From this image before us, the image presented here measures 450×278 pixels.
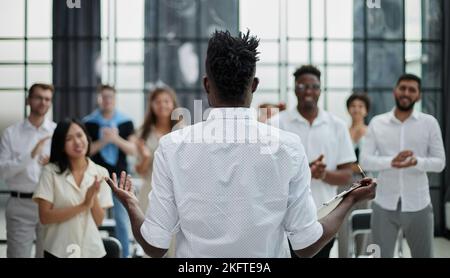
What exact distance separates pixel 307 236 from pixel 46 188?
1.31 metres

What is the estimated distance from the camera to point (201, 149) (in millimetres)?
1152

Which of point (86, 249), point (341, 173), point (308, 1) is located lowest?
point (86, 249)

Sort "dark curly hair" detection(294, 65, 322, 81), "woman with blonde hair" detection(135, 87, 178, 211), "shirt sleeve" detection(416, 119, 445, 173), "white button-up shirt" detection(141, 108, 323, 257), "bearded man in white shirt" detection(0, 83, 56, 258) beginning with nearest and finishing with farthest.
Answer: "white button-up shirt" detection(141, 108, 323, 257)
"dark curly hair" detection(294, 65, 322, 81)
"shirt sleeve" detection(416, 119, 445, 173)
"bearded man in white shirt" detection(0, 83, 56, 258)
"woman with blonde hair" detection(135, 87, 178, 211)

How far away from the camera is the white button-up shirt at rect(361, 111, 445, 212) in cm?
249

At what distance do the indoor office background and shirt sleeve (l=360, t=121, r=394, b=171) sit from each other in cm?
19

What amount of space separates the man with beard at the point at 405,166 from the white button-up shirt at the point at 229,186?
1.42 meters

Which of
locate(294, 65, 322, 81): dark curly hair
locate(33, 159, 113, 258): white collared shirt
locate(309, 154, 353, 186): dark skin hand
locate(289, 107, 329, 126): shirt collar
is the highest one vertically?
locate(294, 65, 322, 81): dark curly hair

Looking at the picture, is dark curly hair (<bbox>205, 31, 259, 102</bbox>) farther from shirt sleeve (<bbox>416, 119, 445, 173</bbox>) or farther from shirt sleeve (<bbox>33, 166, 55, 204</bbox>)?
shirt sleeve (<bbox>416, 119, 445, 173</bbox>)

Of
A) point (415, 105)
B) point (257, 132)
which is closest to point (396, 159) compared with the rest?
point (415, 105)

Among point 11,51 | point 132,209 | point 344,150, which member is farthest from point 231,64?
point 11,51

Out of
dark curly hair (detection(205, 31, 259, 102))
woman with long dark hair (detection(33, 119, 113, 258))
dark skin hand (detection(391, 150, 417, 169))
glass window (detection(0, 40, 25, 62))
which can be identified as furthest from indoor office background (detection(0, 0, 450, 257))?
dark curly hair (detection(205, 31, 259, 102))

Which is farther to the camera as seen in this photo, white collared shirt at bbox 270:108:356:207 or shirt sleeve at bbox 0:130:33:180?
shirt sleeve at bbox 0:130:33:180

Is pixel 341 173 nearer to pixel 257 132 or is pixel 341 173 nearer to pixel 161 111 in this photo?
pixel 161 111
